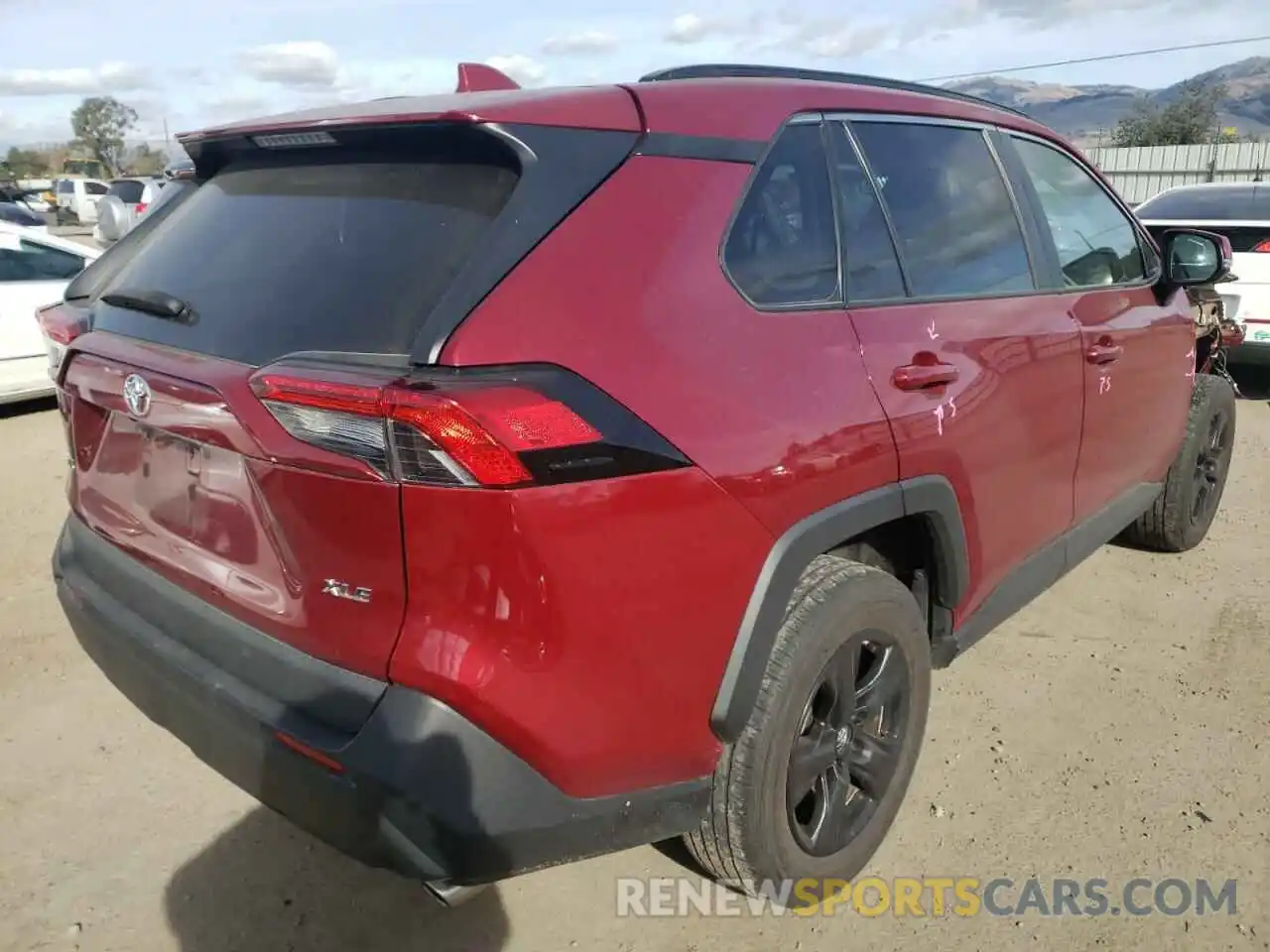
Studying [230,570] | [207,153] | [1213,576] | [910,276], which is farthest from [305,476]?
[1213,576]

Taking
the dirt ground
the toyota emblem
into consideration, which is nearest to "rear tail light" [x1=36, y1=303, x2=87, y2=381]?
the toyota emblem

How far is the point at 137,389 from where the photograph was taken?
6.66 ft

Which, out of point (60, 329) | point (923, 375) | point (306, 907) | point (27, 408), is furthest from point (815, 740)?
point (27, 408)

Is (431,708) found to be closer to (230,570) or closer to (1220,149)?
(230,570)

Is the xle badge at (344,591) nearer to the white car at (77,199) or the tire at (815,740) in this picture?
the tire at (815,740)

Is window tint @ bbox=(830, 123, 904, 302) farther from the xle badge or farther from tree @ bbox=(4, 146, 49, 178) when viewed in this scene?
tree @ bbox=(4, 146, 49, 178)

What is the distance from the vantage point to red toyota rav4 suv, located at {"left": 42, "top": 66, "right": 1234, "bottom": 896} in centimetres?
167

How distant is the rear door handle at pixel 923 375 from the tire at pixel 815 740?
0.45m

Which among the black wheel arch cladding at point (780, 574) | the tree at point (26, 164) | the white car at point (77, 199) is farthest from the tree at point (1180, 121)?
the tree at point (26, 164)

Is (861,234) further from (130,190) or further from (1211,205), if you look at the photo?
(130,190)

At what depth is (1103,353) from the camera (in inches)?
128

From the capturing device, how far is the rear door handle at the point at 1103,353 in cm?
317

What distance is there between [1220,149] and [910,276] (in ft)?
77.6

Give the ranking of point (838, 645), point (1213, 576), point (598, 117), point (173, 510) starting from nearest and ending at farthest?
point (598, 117), point (173, 510), point (838, 645), point (1213, 576)
